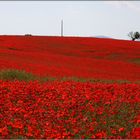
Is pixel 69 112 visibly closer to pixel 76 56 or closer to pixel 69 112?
pixel 69 112

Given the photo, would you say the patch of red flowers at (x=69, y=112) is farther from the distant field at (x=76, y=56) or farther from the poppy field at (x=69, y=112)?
the distant field at (x=76, y=56)

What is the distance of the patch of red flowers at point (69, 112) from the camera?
9.59 meters

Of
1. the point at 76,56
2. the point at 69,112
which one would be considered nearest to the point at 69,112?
the point at 69,112

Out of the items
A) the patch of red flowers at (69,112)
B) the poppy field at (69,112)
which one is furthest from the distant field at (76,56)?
the patch of red flowers at (69,112)

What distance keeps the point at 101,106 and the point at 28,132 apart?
8.58 feet

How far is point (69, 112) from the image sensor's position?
11156 mm

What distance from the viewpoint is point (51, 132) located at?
9.42 metres

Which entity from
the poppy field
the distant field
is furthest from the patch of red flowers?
the distant field

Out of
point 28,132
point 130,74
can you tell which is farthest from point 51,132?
point 130,74

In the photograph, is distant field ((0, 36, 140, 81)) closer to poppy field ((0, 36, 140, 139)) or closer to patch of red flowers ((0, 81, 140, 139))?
poppy field ((0, 36, 140, 139))

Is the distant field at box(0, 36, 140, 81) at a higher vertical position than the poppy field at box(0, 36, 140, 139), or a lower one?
lower

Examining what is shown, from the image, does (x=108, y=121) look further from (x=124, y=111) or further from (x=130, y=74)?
(x=130, y=74)

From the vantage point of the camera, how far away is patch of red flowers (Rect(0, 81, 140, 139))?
959 cm

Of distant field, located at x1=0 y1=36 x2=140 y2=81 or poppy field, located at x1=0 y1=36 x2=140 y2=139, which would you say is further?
distant field, located at x1=0 y1=36 x2=140 y2=81
